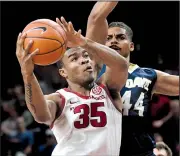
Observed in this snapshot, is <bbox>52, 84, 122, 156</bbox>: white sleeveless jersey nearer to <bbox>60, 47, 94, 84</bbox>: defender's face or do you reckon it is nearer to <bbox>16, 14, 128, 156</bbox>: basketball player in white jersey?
<bbox>16, 14, 128, 156</bbox>: basketball player in white jersey

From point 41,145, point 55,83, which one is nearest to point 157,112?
point 41,145

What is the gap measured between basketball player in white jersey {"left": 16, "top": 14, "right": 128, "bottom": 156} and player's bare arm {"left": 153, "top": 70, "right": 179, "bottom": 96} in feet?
2.93

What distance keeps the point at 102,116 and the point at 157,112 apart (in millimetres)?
5082

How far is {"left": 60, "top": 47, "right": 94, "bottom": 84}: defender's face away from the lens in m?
4.46

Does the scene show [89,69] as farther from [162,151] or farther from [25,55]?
[162,151]

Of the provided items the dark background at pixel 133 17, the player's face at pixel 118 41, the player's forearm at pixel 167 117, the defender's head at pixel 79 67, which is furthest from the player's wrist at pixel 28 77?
the dark background at pixel 133 17

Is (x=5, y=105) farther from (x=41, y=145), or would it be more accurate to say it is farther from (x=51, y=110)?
(x=51, y=110)

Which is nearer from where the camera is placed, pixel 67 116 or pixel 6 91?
pixel 67 116

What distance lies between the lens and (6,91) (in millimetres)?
12195

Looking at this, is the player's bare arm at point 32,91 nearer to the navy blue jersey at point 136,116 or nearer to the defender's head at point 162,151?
the navy blue jersey at point 136,116

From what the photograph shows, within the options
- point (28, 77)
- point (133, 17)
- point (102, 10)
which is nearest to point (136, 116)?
point (102, 10)

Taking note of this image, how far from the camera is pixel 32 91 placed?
4.03 metres

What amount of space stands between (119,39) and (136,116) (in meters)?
0.83

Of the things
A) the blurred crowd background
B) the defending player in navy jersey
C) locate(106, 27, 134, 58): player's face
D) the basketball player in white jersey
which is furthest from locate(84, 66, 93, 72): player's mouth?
the blurred crowd background
